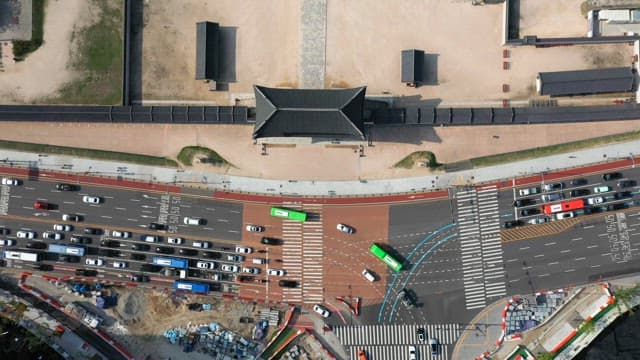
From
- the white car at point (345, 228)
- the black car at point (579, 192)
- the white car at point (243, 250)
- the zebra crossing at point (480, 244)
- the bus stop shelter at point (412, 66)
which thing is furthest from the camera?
the white car at point (243, 250)

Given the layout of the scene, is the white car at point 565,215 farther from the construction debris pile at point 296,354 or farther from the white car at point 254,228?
the white car at point 254,228

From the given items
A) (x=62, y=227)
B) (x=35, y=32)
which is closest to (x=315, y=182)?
(x=62, y=227)

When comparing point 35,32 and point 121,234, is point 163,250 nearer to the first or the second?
point 121,234

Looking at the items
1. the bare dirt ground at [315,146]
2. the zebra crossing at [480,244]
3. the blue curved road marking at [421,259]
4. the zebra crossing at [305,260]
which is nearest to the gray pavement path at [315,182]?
the bare dirt ground at [315,146]

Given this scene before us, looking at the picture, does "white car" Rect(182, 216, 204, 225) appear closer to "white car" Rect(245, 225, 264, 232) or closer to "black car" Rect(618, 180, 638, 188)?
"white car" Rect(245, 225, 264, 232)

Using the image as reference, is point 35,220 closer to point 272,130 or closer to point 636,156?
point 272,130

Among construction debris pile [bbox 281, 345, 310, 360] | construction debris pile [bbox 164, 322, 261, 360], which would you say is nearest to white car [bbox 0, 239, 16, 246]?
construction debris pile [bbox 164, 322, 261, 360]
